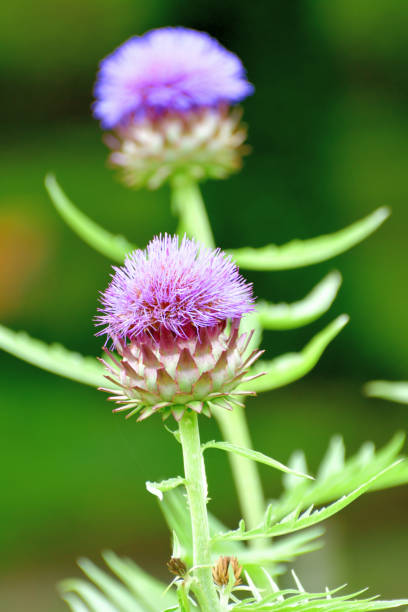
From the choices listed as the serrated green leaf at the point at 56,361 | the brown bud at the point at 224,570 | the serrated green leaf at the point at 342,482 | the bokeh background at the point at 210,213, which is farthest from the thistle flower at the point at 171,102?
the bokeh background at the point at 210,213

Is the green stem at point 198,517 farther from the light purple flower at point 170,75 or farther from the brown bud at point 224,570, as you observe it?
the light purple flower at point 170,75

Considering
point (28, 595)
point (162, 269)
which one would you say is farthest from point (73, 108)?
point (162, 269)

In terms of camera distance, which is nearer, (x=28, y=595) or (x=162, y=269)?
(x=162, y=269)

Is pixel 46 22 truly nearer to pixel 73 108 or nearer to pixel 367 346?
pixel 73 108

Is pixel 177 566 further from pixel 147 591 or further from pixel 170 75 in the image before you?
pixel 170 75

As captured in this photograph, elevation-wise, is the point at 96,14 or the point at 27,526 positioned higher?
the point at 96,14
